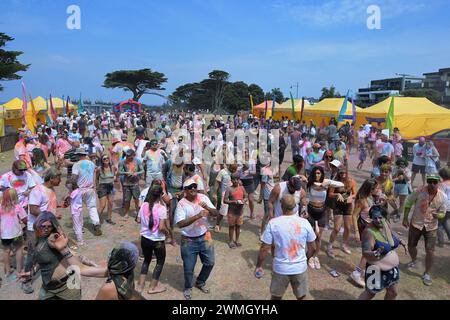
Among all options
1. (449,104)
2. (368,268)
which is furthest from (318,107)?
(449,104)

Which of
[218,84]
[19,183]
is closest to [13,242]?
[19,183]

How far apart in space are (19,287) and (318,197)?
177 inches

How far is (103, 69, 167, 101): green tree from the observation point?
58.9m

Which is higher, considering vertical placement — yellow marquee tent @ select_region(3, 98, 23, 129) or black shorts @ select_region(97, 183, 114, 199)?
yellow marquee tent @ select_region(3, 98, 23, 129)

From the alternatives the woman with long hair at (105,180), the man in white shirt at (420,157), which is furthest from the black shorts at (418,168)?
the woman with long hair at (105,180)

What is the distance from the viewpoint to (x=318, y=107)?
2533 centimetres

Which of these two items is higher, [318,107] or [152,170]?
[318,107]

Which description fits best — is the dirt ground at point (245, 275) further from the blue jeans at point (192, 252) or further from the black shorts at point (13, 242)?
the black shorts at point (13, 242)

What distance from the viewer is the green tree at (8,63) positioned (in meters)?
23.4

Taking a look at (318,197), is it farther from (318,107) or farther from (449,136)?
(318,107)

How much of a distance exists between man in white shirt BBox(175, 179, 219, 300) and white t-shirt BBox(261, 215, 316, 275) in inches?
36.9

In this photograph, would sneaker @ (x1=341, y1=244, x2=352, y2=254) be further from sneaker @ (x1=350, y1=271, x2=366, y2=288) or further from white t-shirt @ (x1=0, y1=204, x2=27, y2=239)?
white t-shirt @ (x1=0, y1=204, x2=27, y2=239)

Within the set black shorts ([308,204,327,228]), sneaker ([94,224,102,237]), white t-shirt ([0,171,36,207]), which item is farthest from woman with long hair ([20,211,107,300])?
sneaker ([94,224,102,237])

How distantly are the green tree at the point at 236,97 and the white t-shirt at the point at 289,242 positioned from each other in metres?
57.4
